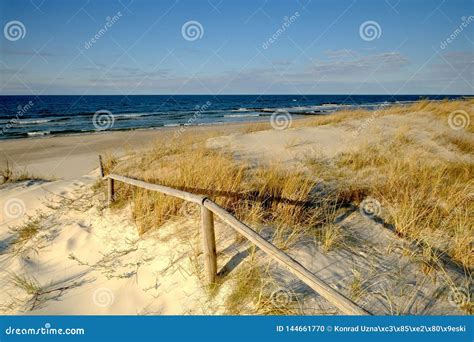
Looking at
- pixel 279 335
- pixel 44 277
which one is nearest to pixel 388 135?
pixel 279 335

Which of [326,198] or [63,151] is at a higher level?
[63,151]

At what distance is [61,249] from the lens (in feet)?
14.7

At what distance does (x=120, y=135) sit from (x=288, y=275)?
16.1 meters

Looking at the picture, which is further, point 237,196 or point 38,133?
point 38,133

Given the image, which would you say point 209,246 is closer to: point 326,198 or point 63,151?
point 326,198

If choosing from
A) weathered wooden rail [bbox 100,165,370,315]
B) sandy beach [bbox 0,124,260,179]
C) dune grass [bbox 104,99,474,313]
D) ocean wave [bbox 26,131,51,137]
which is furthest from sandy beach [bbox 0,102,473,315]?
ocean wave [bbox 26,131,51,137]

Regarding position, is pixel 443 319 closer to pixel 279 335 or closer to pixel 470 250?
pixel 470 250

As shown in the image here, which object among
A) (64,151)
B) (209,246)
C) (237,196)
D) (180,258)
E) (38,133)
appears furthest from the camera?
(38,133)

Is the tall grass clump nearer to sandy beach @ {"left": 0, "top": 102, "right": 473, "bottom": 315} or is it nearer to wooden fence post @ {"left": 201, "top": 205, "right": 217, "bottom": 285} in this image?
sandy beach @ {"left": 0, "top": 102, "right": 473, "bottom": 315}

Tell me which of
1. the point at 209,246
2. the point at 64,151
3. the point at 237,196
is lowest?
the point at 209,246

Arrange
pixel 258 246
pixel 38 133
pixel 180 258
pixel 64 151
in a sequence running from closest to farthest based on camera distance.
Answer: pixel 258 246, pixel 180 258, pixel 64 151, pixel 38 133

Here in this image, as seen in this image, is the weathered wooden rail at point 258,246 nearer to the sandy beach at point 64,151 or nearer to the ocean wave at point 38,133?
the sandy beach at point 64,151


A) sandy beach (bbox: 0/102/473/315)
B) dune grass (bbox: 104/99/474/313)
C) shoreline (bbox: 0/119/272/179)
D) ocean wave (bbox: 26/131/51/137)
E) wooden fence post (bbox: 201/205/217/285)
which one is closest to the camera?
sandy beach (bbox: 0/102/473/315)

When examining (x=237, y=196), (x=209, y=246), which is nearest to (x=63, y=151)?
(x=237, y=196)
